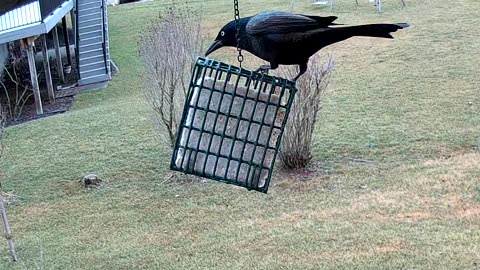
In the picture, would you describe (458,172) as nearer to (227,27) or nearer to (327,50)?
(227,27)

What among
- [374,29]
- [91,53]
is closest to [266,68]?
[374,29]

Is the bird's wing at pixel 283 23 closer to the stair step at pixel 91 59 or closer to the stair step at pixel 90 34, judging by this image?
the stair step at pixel 91 59

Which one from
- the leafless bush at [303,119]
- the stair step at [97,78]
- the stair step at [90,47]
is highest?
the leafless bush at [303,119]

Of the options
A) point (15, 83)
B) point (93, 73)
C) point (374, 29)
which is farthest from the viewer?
point (15, 83)

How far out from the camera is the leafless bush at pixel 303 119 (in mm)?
7039

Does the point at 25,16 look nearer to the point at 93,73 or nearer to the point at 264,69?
the point at 93,73

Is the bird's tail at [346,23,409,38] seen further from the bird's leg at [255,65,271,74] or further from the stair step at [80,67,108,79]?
the stair step at [80,67,108,79]

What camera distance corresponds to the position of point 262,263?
4.94 m

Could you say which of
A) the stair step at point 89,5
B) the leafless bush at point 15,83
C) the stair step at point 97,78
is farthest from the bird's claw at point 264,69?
the stair step at point 89,5

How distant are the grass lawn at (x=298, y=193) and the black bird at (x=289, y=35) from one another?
10.0 feet

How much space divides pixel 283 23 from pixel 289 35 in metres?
0.05

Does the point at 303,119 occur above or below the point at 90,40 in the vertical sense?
above

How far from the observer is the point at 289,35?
1862 mm

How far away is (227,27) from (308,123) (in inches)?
205
